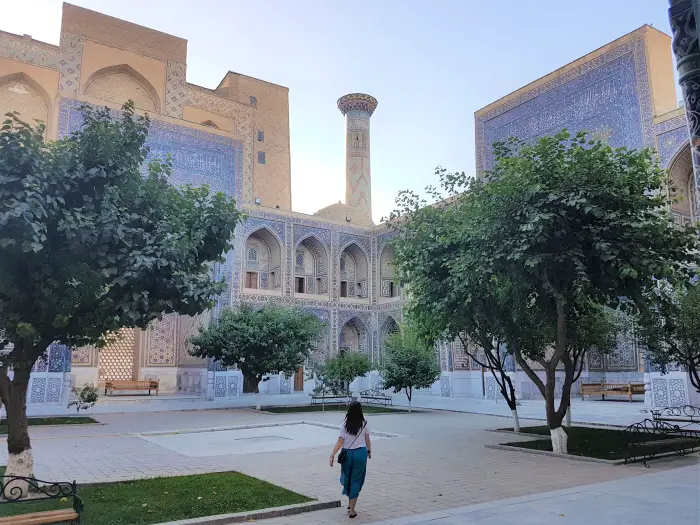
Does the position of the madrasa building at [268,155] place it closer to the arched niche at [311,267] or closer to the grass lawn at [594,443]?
the arched niche at [311,267]

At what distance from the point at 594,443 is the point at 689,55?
26.9 feet

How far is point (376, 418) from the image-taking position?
13.8 meters

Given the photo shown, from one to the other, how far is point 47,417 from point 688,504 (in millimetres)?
13230

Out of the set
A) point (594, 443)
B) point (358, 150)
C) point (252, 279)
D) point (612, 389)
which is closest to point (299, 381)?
point (252, 279)

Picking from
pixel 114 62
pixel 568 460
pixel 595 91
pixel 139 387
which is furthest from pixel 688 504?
pixel 114 62

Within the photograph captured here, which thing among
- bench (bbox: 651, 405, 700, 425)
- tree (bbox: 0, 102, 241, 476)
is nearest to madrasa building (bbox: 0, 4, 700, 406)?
bench (bbox: 651, 405, 700, 425)

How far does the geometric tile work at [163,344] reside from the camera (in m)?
21.4

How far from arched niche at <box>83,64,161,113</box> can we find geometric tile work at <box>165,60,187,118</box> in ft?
1.51

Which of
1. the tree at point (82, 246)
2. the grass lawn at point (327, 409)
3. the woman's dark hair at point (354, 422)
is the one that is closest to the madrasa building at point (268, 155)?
the grass lawn at point (327, 409)

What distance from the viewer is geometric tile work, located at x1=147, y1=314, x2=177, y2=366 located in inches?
843

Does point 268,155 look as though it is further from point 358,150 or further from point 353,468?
point 353,468

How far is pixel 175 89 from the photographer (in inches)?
916

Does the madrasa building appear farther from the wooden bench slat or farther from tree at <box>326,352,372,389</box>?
the wooden bench slat

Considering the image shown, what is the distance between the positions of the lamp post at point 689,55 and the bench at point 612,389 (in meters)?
16.8
